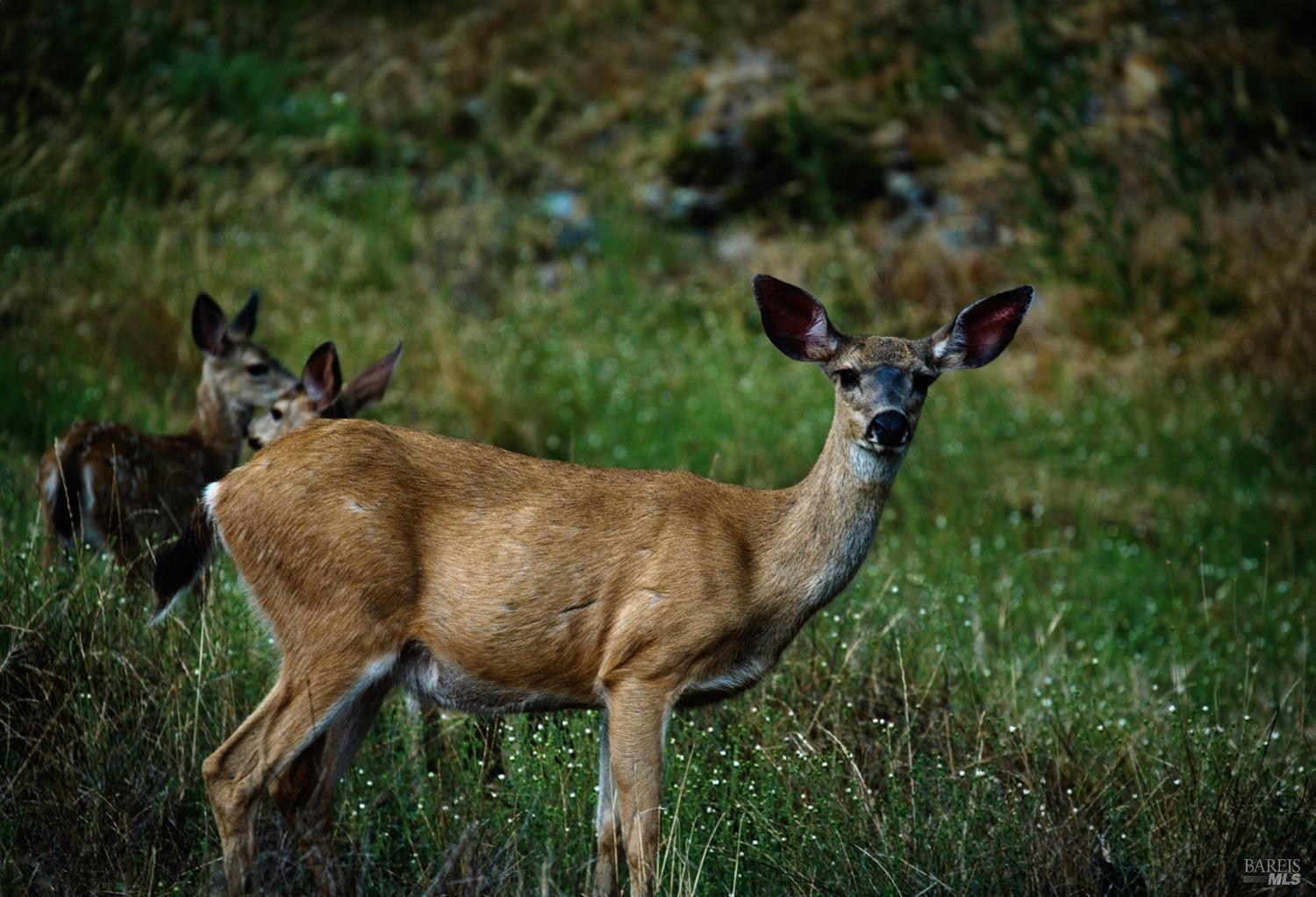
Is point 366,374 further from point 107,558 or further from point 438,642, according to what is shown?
point 438,642

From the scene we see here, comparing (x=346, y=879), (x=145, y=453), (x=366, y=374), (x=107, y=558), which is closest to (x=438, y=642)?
(x=346, y=879)

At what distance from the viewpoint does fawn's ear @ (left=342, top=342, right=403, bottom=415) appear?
20.8ft

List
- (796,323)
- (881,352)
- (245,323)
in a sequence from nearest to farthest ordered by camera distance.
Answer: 1. (881,352)
2. (796,323)
3. (245,323)

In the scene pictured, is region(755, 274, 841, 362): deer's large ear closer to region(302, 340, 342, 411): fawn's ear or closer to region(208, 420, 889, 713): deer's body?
region(208, 420, 889, 713): deer's body

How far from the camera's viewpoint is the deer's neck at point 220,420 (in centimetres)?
766

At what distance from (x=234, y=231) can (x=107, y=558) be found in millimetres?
6151

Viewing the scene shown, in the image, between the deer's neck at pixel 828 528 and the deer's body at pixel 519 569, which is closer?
the deer's body at pixel 519 569

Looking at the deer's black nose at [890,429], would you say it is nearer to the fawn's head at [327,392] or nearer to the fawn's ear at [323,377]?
the fawn's head at [327,392]

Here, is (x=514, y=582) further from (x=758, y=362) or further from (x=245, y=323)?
(x=758, y=362)

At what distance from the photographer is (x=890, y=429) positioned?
14.1 feet

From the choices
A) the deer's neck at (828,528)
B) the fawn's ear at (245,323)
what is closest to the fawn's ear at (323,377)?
the fawn's ear at (245,323)

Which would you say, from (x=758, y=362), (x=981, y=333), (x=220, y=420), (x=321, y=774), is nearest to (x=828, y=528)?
(x=981, y=333)

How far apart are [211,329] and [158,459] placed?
1.18m

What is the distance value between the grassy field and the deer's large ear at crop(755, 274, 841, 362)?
3.85 feet
